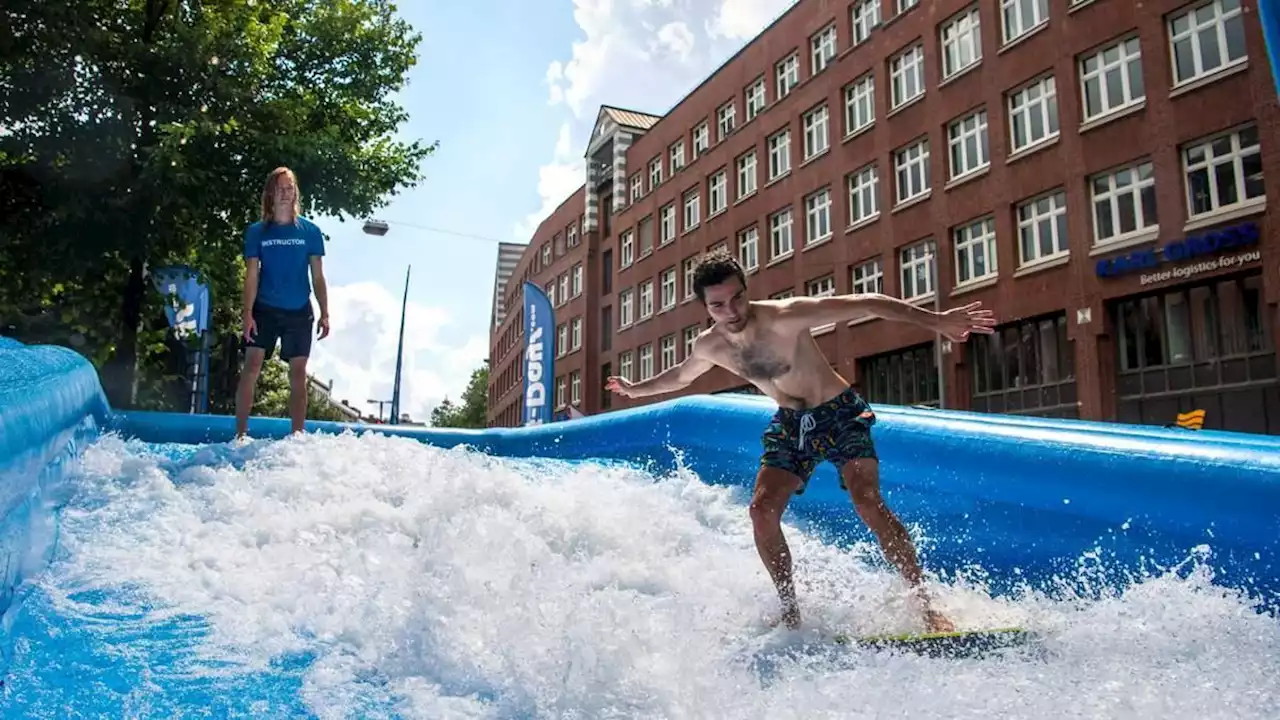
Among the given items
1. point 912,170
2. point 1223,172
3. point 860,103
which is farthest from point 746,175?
point 1223,172

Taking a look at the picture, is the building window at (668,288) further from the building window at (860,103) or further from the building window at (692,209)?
the building window at (860,103)

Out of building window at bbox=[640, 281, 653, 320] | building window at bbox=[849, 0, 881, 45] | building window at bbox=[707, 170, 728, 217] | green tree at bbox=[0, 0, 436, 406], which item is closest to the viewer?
green tree at bbox=[0, 0, 436, 406]

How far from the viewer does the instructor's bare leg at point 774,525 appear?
3826mm

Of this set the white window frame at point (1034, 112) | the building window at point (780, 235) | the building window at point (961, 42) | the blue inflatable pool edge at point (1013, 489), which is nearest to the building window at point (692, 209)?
the building window at point (780, 235)

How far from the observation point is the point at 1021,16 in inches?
845

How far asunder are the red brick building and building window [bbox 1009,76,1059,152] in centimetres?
5

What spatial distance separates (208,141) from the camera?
12.0 m

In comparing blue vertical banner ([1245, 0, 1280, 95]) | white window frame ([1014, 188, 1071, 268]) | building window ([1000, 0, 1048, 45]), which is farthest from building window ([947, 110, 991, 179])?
blue vertical banner ([1245, 0, 1280, 95])

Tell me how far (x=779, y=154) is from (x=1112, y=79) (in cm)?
1217

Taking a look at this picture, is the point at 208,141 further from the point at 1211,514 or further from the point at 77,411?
the point at 1211,514

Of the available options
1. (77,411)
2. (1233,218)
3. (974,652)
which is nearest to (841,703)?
(974,652)

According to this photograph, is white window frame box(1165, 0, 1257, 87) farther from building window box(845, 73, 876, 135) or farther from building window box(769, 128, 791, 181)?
building window box(769, 128, 791, 181)

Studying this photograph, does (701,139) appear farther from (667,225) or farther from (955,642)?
(955,642)

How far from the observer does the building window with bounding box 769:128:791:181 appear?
1162 inches
